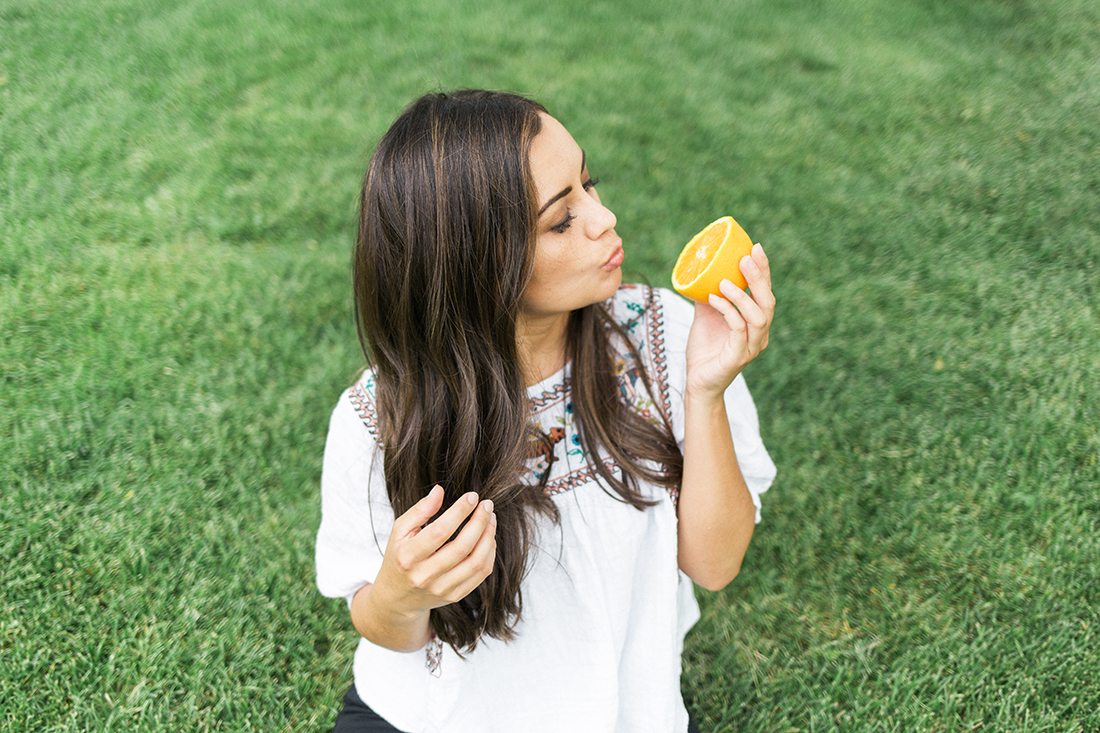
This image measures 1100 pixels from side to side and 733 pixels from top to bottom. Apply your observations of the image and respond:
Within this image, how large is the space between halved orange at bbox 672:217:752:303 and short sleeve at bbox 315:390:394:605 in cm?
85

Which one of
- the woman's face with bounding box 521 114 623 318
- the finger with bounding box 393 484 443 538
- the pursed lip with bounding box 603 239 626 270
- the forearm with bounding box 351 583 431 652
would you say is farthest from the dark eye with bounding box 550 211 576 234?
the forearm with bounding box 351 583 431 652

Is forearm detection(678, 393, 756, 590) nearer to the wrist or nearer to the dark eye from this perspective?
the wrist

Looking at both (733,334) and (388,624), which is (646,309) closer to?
(733,334)

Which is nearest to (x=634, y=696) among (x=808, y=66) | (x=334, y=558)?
(x=334, y=558)

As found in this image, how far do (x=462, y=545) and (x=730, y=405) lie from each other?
0.87 metres

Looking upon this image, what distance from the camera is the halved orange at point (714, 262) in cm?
169

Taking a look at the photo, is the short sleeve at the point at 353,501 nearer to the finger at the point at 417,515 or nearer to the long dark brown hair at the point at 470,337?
the long dark brown hair at the point at 470,337

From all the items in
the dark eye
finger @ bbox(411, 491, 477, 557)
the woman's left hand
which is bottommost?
finger @ bbox(411, 491, 477, 557)

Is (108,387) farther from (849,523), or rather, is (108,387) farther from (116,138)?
(849,523)

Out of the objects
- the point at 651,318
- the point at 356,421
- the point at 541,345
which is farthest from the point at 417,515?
the point at 651,318

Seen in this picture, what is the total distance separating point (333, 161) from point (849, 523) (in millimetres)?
3695

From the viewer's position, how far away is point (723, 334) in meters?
1.76

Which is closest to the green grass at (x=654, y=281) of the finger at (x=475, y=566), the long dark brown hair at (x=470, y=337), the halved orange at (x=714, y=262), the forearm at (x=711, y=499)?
the forearm at (x=711, y=499)

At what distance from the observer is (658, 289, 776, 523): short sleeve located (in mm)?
1939
